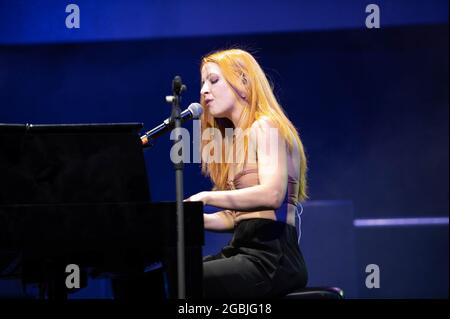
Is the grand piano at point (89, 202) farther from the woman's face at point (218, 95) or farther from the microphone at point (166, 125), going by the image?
the woman's face at point (218, 95)

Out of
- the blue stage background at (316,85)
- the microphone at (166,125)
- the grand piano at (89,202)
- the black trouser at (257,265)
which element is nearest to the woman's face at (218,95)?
the microphone at (166,125)

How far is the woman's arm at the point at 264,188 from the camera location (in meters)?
2.59

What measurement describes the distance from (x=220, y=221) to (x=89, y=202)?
2.29ft

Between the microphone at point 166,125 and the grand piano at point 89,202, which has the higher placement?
the microphone at point 166,125

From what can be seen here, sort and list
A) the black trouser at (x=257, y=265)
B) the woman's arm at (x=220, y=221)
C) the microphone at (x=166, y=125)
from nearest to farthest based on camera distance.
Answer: the microphone at (x=166, y=125) < the black trouser at (x=257, y=265) < the woman's arm at (x=220, y=221)

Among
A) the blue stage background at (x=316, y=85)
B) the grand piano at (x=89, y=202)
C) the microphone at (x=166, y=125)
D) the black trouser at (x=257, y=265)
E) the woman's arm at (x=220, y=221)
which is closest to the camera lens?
the grand piano at (x=89, y=202)

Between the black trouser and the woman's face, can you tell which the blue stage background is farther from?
the black trouser

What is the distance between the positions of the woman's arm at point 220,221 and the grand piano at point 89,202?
1.75 ft

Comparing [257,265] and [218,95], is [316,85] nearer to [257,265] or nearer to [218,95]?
[218,95]

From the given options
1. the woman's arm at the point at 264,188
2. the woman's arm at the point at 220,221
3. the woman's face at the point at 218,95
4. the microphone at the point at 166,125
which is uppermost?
the woman's face at the point at 218,95

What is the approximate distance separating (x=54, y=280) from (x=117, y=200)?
379mm

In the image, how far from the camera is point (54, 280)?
97.0 inches

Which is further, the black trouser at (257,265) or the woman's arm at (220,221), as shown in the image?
the woman's arm at (220,221)
